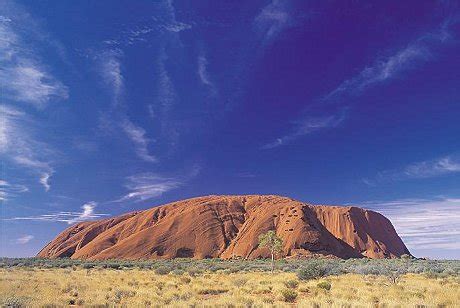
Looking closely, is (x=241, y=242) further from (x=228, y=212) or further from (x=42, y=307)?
(x=42, y=307)

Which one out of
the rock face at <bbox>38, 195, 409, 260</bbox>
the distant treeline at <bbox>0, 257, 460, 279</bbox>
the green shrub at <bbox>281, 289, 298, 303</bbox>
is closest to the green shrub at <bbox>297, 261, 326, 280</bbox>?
the distant treeline at <bbox>0, 257, 460, 279</bbox>

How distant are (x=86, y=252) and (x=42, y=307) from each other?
10870 centimetres

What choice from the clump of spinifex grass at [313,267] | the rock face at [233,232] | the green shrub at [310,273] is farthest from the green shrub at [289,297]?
the rock face at [233,232]

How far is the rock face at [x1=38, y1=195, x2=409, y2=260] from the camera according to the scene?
321ft

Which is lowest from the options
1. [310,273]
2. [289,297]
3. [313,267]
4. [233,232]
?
[289,297]

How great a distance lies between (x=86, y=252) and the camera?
378 ft

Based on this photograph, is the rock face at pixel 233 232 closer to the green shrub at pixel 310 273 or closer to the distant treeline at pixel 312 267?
the distant treeline at pixel 312 267

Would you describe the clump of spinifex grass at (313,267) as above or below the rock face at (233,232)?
below

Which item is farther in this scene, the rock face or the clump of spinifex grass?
the rock face

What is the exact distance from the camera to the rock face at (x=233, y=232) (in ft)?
321

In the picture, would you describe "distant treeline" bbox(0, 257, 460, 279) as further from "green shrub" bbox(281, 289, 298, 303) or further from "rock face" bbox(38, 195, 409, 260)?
"rock face" bbox(38, 195, 409, 260)

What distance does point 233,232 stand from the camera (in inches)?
4400

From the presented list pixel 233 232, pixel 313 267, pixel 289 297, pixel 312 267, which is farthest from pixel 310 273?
pixel 233 232

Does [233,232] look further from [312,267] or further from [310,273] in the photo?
[310,273]
